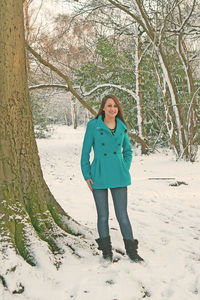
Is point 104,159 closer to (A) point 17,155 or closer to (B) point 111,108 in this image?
A: (B) point 111,108

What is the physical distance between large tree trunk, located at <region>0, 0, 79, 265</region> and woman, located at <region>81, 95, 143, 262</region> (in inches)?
19.7

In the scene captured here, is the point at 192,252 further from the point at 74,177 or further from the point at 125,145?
the point at 74,177

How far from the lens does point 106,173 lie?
2975 mm

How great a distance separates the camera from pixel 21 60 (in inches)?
118

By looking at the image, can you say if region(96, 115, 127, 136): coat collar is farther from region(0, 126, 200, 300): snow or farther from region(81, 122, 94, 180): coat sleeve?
region(0, 126, 200, 300): snow

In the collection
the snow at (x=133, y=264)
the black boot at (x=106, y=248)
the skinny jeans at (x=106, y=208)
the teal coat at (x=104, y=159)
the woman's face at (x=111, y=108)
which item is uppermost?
the woman's face at (x=111, y=108)

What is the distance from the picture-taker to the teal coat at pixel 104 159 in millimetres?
2977

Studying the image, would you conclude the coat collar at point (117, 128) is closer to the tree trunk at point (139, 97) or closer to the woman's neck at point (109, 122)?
the woman's neck at point (109, 122)

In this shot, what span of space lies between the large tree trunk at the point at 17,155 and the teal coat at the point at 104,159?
1.82 feet

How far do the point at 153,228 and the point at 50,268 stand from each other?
2.00 metres

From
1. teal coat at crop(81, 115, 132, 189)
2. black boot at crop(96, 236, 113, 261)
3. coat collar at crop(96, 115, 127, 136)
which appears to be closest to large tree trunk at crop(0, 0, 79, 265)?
black boot at crop(96, 236, 113, 261)

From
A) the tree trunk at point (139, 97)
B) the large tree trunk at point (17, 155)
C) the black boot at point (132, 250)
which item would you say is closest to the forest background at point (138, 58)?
the tree trunk at point (139, 97)

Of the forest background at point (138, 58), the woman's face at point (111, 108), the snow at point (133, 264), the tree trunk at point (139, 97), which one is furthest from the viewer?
the tree trunk at point (139, 97)

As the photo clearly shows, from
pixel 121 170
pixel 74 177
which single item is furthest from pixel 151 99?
pixel 121 170
